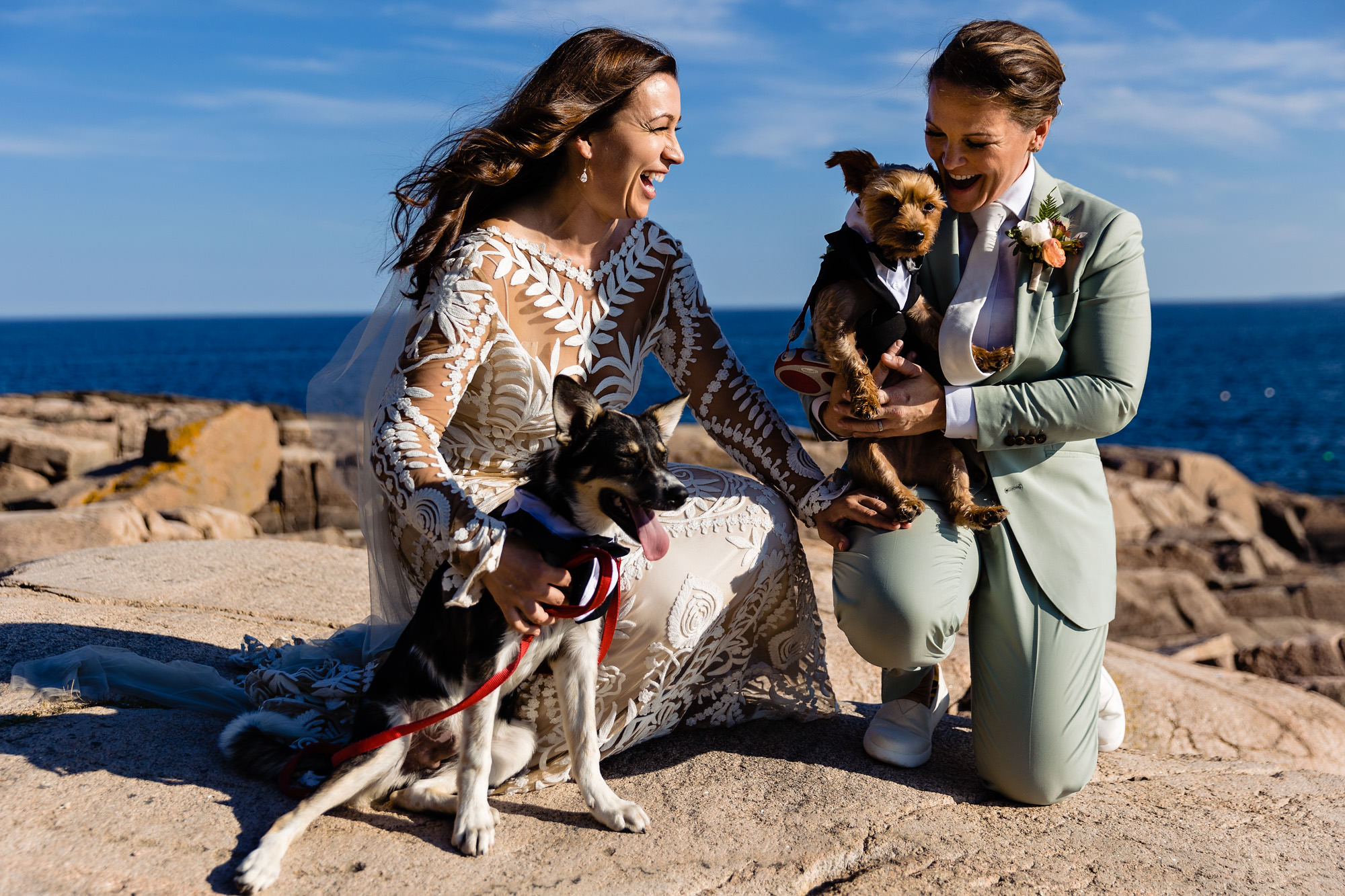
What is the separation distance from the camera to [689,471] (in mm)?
3896

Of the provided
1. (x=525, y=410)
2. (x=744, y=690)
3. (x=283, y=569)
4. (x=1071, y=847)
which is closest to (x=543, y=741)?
(x=744, y=690)

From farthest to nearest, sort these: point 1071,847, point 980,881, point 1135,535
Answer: point 1135,535
point 1071,847
point 980,881

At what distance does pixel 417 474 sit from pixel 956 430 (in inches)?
73.8

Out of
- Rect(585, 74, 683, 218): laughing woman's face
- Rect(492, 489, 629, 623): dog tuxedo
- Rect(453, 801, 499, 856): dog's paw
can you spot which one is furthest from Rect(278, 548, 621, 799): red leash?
Rect(585, 74, 683, 218): laughing woman's face

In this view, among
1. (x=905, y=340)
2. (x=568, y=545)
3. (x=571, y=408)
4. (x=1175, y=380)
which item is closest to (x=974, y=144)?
(x=905, y=340)

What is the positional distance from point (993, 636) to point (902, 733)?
1.62ft

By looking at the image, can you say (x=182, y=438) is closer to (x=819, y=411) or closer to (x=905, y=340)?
(x=819, y=411)

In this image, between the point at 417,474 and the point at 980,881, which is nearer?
the point at 980,881

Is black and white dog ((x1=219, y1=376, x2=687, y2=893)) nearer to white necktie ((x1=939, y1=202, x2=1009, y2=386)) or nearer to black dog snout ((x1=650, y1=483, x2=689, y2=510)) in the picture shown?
black dog snout ((x1=650, y1=483, x2=689, y2=510))

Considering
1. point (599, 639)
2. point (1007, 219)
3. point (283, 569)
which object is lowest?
point (283, 569)

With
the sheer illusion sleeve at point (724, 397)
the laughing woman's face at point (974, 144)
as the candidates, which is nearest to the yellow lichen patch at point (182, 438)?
the sheer illusion sleeve at point (724, 397)

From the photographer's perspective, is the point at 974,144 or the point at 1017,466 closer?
the point at 974,144

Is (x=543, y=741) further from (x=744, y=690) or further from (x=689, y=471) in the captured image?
(x=689, y=471)

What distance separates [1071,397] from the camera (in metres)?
3.40
